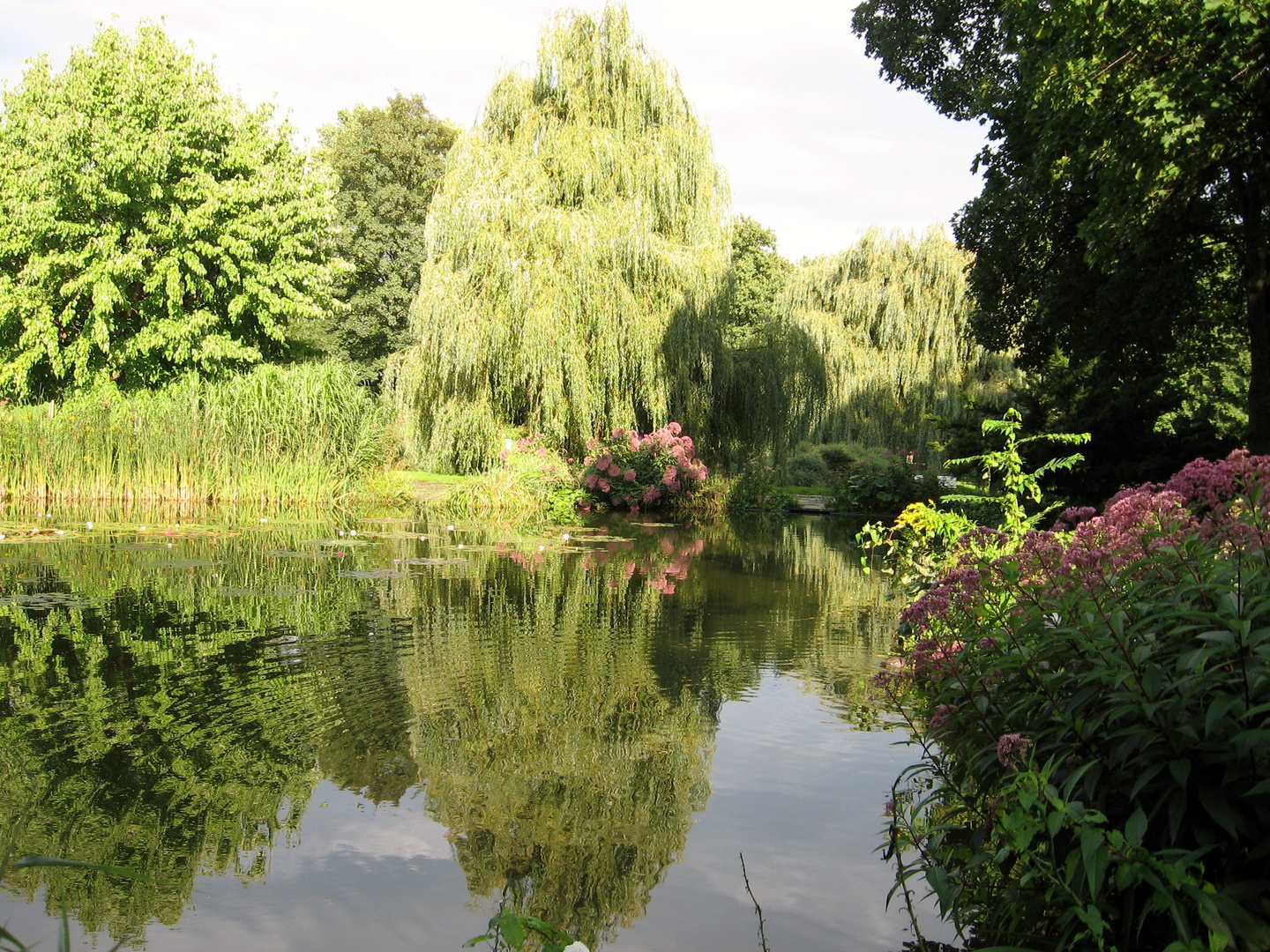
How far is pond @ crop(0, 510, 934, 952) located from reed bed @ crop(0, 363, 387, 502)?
7.13 meters

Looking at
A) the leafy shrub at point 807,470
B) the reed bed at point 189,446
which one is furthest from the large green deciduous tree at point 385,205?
the reed bed at point 189,446

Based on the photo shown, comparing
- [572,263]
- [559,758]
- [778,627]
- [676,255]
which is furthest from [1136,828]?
[676,255]

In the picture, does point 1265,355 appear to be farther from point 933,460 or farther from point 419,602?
point 933,460

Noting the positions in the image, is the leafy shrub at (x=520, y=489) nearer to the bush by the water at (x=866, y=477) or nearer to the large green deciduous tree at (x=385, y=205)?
the bush by the water at (x=866, y=477)

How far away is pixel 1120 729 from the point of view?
267 centimetres

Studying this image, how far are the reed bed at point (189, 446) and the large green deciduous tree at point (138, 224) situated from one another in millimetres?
5629

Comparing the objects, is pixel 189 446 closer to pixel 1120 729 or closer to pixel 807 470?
pixel 807 470

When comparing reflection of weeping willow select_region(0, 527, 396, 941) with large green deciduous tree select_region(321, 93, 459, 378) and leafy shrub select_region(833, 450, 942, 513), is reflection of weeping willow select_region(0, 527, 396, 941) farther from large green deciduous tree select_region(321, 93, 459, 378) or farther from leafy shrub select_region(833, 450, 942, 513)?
large green deciduous tree select_region(321, 93, 459, 378)

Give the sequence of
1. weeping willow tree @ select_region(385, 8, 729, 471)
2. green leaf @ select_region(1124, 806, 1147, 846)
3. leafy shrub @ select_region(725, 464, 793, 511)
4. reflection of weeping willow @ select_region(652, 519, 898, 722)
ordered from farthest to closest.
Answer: leafy shrub @ select_region(725, 464, 793, 511)
weeping willow tree @ select_region(385, 8, 729, 471)
reflection of weeping willow @ select_region(652, 519, 898, 722)
green leaf @ select_region(1124, 806, 1147, 846)

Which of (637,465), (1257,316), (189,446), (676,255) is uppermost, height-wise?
(676,255)

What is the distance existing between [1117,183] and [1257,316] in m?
2.83

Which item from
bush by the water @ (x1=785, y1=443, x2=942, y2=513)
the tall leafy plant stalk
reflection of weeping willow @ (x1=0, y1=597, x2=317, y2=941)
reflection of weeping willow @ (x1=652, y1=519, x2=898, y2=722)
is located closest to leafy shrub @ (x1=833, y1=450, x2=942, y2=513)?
bush by the water @ (x1=785, y1=443, x2=942, y2=513)

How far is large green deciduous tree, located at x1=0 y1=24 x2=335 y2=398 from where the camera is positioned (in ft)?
71.8

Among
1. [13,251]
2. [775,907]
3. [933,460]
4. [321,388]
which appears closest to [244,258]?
[13,251]
